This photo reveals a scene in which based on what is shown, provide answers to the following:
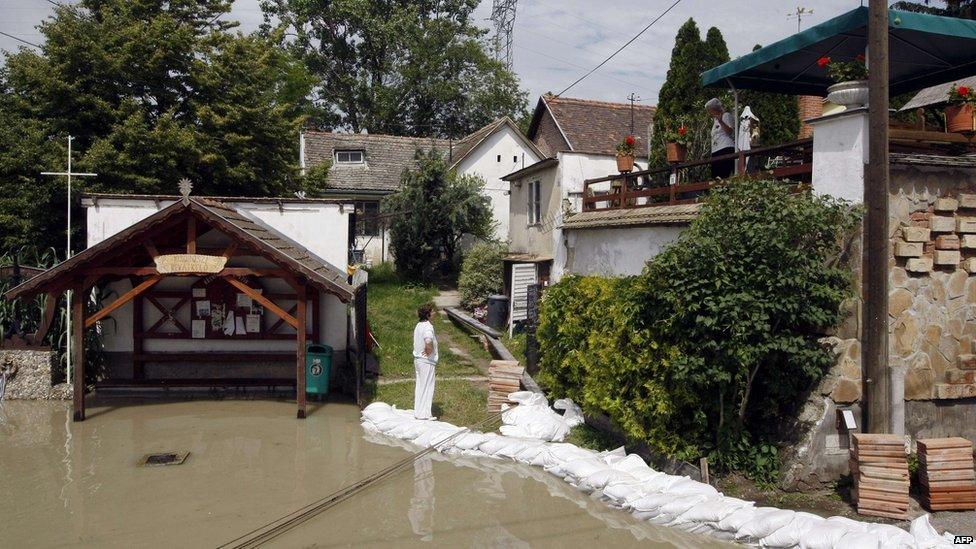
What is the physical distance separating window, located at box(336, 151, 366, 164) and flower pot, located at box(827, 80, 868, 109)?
86.4 ft

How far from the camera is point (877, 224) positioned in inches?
306

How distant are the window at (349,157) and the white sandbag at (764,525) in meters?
27.9

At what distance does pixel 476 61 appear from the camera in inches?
1753

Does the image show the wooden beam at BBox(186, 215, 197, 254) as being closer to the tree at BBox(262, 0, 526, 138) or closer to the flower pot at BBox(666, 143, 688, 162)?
the flower pot at BBox(666, 143, 688, 162)

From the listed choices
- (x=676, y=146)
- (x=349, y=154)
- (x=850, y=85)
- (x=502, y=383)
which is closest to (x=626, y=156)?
(x=676, y=146)

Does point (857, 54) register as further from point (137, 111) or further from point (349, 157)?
point (349, 157)

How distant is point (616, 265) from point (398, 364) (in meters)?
5.04

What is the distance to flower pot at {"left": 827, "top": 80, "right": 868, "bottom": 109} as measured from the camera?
8.19 m

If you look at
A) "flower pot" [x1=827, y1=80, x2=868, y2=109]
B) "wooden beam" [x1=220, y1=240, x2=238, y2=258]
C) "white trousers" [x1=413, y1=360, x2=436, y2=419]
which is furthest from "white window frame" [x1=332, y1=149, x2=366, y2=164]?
"flower pot" [x1=827, y1=80, x2=868, y2=109]

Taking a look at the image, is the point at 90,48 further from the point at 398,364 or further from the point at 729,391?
the point at 729,391

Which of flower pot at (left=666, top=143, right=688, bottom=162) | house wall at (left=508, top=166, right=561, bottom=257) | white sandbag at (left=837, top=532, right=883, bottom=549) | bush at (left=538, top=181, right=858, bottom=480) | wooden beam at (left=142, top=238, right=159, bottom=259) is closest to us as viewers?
white sandbag at (left=837, top=532, right=883, bottom=549)

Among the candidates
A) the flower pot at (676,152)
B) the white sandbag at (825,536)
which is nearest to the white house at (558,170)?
the flower pot at (676,152)

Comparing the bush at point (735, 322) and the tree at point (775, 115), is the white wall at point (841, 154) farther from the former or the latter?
the tree at point (775, 115)

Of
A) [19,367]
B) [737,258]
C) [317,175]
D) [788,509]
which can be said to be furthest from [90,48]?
[788,509]
